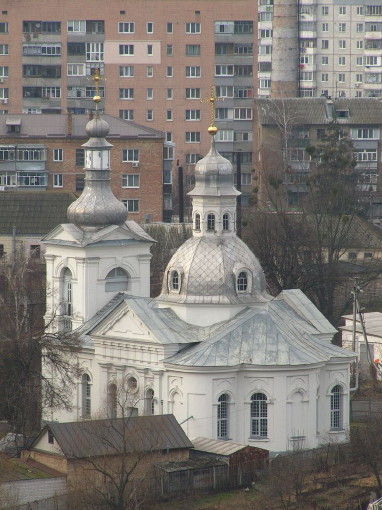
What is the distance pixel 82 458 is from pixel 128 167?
152 ft

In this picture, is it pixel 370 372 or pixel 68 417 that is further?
pixel 370 372

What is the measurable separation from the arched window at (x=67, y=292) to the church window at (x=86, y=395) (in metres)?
2.69

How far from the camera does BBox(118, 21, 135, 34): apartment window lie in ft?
384

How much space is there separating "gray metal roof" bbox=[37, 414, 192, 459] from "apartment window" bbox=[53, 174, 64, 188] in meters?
44.6

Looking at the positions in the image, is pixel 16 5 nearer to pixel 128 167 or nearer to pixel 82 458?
pixel 128 167

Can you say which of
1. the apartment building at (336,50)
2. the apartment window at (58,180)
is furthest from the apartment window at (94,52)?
the apartment building at (336,50)

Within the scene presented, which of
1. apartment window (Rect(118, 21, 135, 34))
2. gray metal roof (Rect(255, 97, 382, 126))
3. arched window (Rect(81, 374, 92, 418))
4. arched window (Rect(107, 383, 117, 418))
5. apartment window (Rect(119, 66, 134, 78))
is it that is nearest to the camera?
arched window (Rect(107, 383, 117, 418))

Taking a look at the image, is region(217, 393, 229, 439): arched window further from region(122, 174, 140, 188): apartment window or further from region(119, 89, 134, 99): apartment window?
region(119, 89, 134, 99): apartment window

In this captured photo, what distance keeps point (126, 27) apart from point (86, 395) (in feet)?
182

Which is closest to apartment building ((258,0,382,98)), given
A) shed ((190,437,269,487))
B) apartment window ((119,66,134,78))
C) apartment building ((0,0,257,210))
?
apartment building ((0,0,257,210))

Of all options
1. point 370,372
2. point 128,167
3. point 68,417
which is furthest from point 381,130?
point 68,417

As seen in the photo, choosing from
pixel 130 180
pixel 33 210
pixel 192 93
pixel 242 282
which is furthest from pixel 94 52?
pixel 242 282

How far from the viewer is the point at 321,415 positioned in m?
61.4

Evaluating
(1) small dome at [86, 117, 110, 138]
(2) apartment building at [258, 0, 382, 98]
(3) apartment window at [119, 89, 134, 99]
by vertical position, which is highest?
(2) apartment building at [258, 0, 382, 98]
